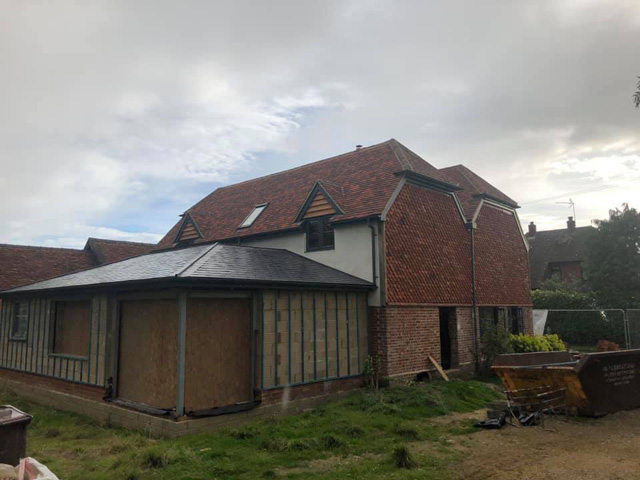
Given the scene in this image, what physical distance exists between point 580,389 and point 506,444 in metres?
2.67

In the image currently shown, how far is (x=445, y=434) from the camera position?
976 centimetres

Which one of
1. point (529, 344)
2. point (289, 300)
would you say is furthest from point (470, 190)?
point (289, 300)

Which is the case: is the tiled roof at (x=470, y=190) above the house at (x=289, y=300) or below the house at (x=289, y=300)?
above

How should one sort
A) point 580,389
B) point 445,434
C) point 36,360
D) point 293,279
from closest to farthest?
1. point 445,434
2. point 580,389
3. point 293,279
4. point 36,360

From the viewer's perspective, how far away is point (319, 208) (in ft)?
52.9

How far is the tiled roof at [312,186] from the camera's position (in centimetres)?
1596

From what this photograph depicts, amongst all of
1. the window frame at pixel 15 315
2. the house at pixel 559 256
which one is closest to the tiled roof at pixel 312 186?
the window frame at pixel 15 315

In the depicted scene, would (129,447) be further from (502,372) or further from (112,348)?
(502,372)

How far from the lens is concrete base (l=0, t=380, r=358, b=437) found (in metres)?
9.61

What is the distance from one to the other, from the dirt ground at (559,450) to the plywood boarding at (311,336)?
4245mm

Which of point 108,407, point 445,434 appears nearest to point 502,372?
point 445,434

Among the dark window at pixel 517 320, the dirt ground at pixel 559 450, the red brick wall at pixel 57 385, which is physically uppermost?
the dark window at pixel 517 320

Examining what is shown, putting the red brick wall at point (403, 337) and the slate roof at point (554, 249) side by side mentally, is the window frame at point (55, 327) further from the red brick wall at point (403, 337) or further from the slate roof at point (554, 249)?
the slate roof at point (554, 249)

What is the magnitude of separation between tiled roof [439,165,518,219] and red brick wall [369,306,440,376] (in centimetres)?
575
